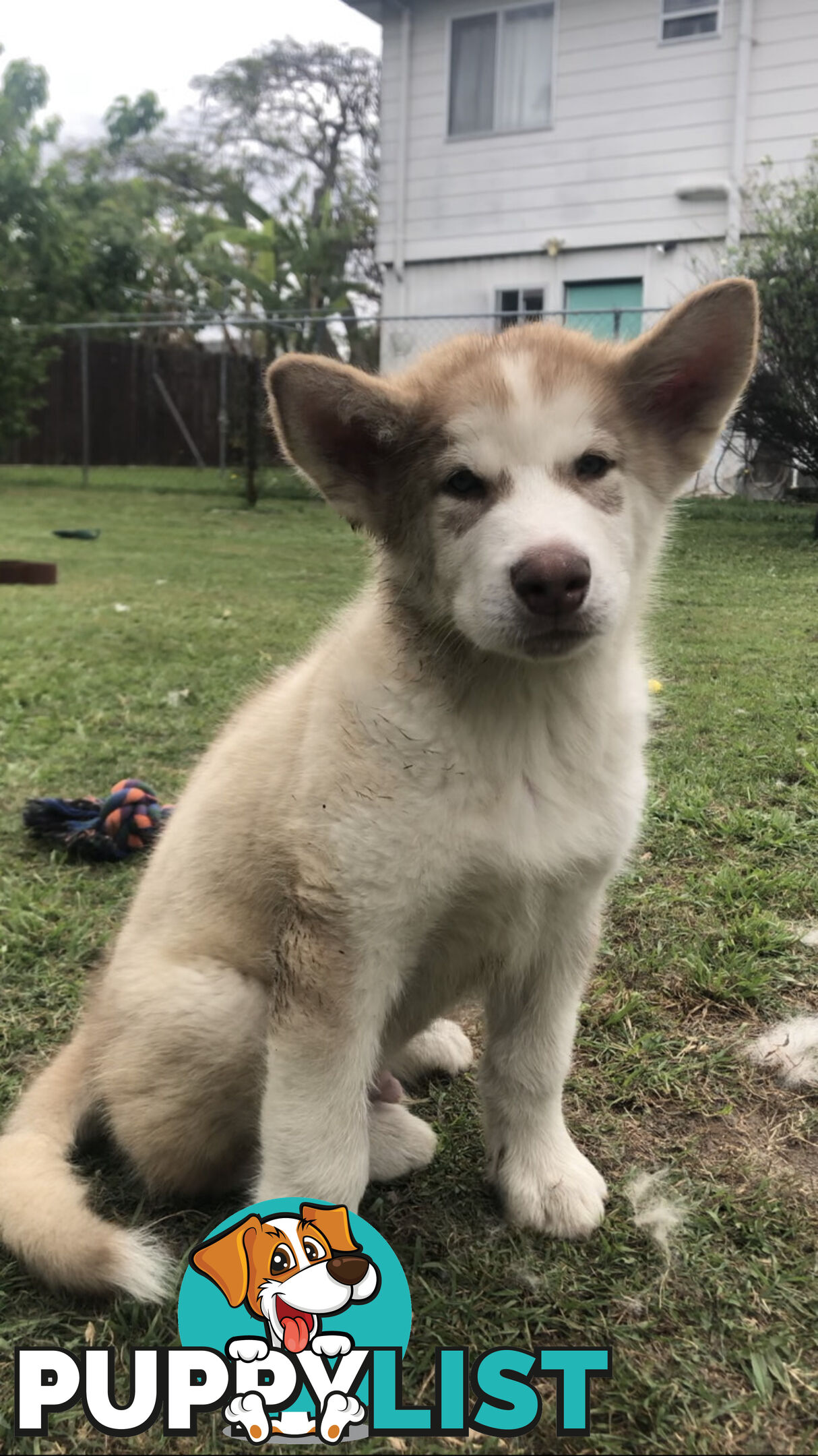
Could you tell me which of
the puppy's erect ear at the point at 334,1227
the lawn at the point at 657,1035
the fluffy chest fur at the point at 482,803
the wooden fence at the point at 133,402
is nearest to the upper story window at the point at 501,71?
the wooden fence at the point at 133,402

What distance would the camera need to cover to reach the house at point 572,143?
9.67 m

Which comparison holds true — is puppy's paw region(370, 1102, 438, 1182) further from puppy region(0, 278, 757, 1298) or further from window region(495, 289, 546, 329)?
window region(495, 289, 546, 329)

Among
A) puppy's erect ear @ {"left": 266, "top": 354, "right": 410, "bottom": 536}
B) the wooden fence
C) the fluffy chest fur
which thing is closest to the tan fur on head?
puppy's erect ear @ {"left": 266, "top": 354, "right": 410, "bottom": 536}

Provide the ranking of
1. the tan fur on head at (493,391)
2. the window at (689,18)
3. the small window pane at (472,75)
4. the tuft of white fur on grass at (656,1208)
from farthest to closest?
the small window pane at (472,75)
the window at (689,18)
the tuft of white fur on grass at (656,1208)
the tan fur on head at (493,391)

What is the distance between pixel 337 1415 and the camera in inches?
45.4

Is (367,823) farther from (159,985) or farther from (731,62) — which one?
(731,62)

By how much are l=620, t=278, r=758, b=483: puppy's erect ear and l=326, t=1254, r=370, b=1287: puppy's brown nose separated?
110 cm

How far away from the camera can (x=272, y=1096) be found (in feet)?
4.45

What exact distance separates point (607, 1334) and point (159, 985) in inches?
29.6

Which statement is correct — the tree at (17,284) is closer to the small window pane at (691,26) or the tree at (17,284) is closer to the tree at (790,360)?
the small window pane at (691,26)

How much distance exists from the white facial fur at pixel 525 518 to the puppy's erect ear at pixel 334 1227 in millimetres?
682

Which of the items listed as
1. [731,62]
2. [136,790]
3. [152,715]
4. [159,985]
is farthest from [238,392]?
[159,985]

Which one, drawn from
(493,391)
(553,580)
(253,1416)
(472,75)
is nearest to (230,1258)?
(253,1416)

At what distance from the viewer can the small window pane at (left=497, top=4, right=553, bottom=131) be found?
11.0 meters
